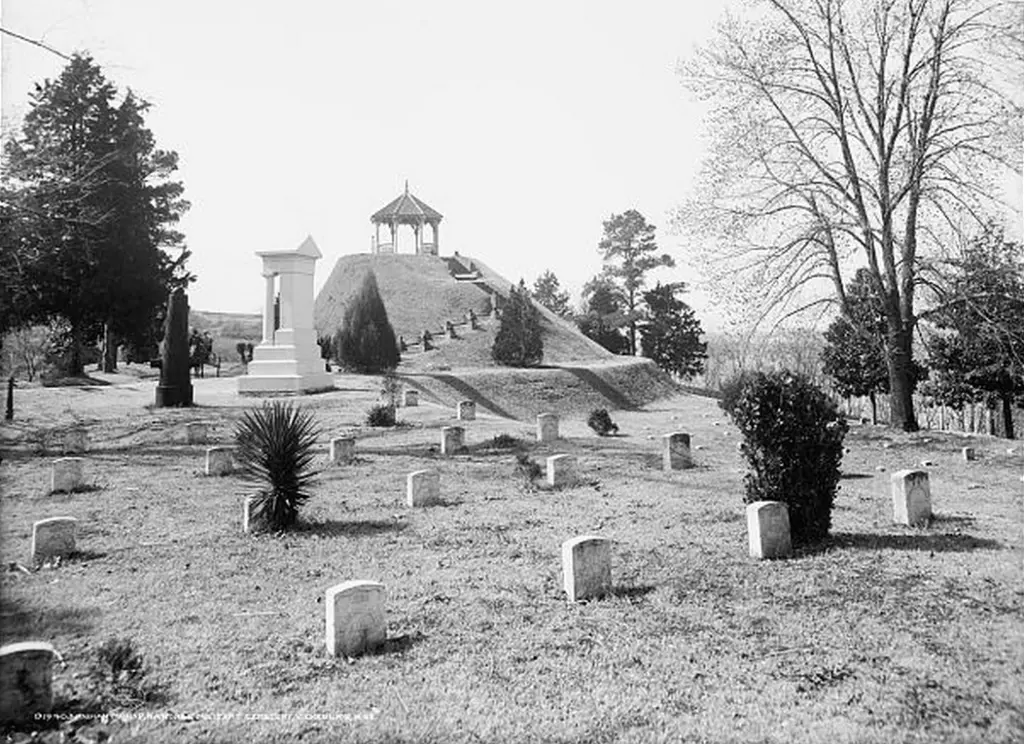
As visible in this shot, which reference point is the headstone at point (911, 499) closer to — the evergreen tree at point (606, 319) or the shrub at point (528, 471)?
the shrub at point (528, 471)

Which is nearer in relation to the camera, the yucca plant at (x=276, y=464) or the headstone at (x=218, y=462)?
the yucca plant at (x=276, y=464)

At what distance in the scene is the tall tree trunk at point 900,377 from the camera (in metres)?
15.0

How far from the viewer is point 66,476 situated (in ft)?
32.4

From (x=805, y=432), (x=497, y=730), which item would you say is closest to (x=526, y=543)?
(x=805, y=432)

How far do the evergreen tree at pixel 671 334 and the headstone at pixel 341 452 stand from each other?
89.3ft

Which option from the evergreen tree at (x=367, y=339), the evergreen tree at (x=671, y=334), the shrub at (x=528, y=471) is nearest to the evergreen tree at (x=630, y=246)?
the evergreen tree at (x=671, y=334)

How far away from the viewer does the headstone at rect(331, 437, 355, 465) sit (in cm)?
1208

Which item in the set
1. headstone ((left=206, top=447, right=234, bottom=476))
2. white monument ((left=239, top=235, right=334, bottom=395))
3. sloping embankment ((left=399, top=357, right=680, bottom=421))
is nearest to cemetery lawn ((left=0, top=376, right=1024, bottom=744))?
headstone ((left=206, top=447, right=234, bottom=476))

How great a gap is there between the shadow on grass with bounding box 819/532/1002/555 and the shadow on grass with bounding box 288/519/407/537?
4425 mm

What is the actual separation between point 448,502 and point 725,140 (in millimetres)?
10955

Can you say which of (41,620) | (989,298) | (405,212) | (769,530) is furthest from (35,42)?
(405,212)

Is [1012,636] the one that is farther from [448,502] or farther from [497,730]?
[448,502]

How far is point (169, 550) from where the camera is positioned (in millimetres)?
6973

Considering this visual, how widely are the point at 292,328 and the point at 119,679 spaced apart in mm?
19360
